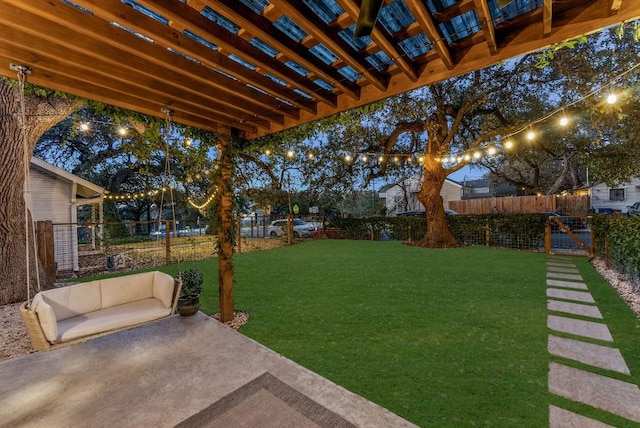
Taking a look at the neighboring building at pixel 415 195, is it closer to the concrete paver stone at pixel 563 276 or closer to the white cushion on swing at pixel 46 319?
the concrete paver stone at pixel 563 276

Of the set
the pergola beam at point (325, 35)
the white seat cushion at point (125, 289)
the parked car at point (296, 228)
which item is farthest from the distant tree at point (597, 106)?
the parked car at point (296, 228)

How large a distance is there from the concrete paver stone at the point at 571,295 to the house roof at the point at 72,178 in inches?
484

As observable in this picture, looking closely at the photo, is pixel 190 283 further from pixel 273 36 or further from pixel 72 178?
pixel 72 178

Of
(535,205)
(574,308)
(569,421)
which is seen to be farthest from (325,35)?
(535,205)

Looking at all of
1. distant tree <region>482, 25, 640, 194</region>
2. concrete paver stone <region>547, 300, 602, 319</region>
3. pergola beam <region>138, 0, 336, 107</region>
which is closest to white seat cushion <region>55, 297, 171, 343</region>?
pergola beam <region>138, 0, 336, 107</region>

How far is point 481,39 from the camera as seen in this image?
213 centimetres

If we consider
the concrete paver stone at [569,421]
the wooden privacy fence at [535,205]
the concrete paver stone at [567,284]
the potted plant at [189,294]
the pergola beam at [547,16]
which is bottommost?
the concrete paver stone at [567,284]

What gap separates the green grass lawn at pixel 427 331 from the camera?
2.07 m

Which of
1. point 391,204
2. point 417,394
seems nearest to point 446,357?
point 417,394

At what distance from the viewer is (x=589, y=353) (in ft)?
8.77

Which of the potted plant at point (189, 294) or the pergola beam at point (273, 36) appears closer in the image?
the pergola beam at point (273, 36)

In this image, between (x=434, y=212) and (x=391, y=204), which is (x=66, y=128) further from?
(x=391, y=204)

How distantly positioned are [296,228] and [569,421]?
45.7ft

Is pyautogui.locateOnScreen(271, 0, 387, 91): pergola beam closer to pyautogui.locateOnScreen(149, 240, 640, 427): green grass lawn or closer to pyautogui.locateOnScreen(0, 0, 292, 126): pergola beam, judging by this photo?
pyautogui.locateOnScreen(0, 0, 292, 126): pergola beam
